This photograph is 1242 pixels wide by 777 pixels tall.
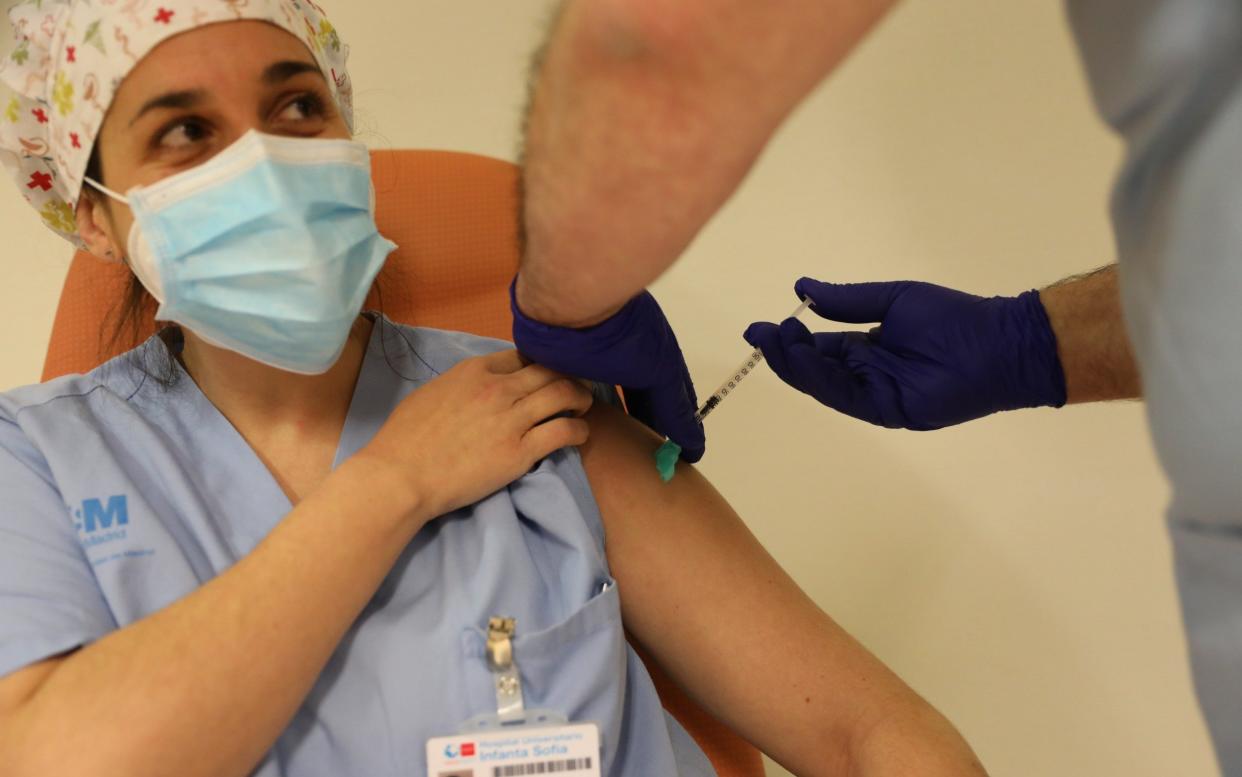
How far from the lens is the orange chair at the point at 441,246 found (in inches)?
60.9

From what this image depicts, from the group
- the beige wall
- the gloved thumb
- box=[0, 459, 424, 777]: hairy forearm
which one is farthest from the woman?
the beige wall

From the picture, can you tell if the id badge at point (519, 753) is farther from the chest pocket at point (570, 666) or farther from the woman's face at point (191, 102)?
the woman's face at point (191, 102)

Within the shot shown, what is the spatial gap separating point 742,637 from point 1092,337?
59 cm

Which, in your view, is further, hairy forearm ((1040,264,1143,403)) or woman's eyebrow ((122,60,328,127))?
hairy forearm ((1040,264,1143,403))

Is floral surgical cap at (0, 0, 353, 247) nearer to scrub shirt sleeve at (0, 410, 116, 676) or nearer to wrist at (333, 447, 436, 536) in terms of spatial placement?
scrub shirt sleeve at (0, 410, 116, 676)

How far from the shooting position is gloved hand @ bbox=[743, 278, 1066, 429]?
1.23 metres

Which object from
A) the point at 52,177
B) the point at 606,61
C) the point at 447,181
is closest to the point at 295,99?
the point at 52,177

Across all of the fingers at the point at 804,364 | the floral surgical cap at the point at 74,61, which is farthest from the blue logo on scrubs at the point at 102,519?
the fingers at the point at 804,364

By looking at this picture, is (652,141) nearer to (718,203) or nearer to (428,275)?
(718,203)

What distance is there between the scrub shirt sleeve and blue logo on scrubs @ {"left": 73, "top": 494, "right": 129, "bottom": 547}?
1 cm

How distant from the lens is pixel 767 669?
1.10 meters

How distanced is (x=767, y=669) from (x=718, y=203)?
636 mm

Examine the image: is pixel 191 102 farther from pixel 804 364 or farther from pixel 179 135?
pixel 804 364

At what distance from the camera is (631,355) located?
1.04m
